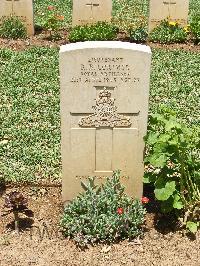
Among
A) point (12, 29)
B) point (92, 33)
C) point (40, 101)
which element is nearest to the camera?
point (40, 101)

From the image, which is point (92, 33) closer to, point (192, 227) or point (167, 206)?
point (167, 206)

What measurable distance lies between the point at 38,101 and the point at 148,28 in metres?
4.72

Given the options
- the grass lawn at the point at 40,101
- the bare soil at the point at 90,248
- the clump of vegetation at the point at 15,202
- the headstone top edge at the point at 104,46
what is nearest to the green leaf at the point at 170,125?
the headstone top edge at the point at 104,46

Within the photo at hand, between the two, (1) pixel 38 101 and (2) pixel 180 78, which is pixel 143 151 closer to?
(1) pixel 38 101

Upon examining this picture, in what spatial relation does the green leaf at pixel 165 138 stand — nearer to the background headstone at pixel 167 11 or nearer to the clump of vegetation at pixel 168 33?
the clump of vegetation at pixel 168 33

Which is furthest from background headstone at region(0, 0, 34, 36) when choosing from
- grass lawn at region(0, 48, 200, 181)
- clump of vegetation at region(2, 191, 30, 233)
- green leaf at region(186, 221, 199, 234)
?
green leaf at region(186, 221, 199, 234)

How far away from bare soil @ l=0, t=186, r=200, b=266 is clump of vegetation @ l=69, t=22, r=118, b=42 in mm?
6734

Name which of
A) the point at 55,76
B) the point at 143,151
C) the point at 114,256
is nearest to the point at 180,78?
the point at 55,76

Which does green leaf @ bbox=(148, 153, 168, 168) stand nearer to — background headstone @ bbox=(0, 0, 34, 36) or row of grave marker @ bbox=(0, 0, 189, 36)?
row of grave marker @ bbox=(0, 0, 189, 36)

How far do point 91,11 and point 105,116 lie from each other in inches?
297

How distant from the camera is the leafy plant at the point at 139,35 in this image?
38.5ft

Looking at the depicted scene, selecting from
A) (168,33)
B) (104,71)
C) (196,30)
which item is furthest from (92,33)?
(104,71)

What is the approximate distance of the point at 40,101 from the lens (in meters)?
8.56

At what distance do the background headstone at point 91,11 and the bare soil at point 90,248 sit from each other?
7606mm
